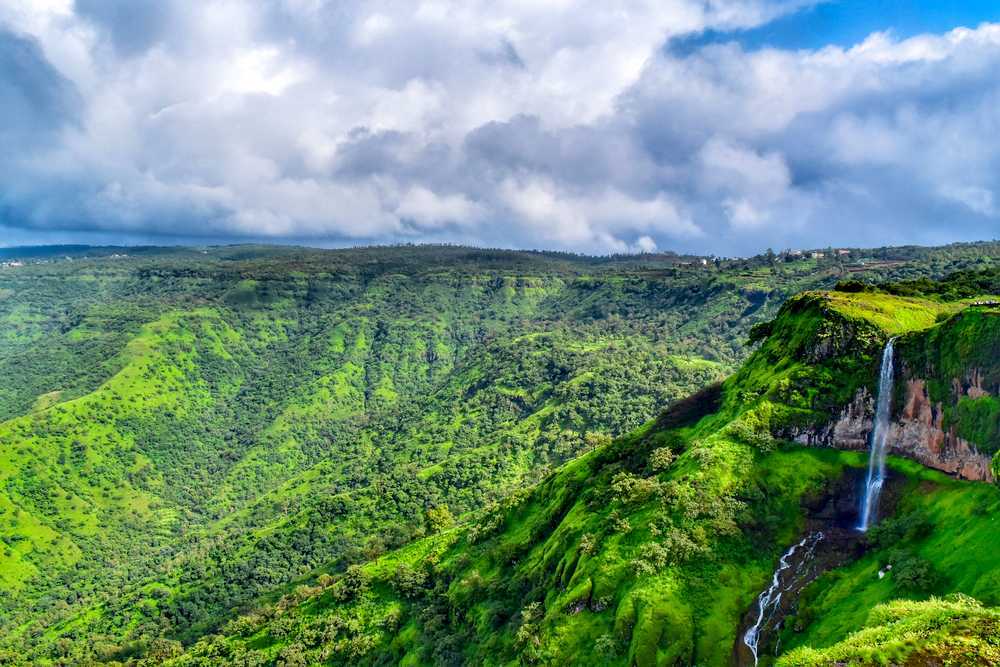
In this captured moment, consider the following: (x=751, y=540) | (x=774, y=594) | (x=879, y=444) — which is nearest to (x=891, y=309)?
(x=879, y=444)

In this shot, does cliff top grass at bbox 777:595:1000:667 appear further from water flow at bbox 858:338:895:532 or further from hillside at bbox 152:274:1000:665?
water flow at bbox 858:338:895:532

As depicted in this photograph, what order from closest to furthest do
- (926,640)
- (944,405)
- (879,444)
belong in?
(926,640), (944,405), (879,444)

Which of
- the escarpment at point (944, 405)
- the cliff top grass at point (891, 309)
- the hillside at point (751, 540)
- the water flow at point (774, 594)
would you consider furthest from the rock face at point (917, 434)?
the water flow at point (774, 594)

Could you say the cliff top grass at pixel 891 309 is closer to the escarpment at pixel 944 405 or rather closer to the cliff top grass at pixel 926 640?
the escarpment at pixel 944 405

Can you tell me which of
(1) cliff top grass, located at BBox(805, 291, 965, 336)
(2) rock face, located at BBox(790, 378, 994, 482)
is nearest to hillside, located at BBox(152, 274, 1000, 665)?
(1) cliff top grass, located at BBox(805, 291, 965, 336)

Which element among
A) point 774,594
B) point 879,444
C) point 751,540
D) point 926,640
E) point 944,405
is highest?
point 944,405

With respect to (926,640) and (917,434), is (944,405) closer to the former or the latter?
(917,434)
